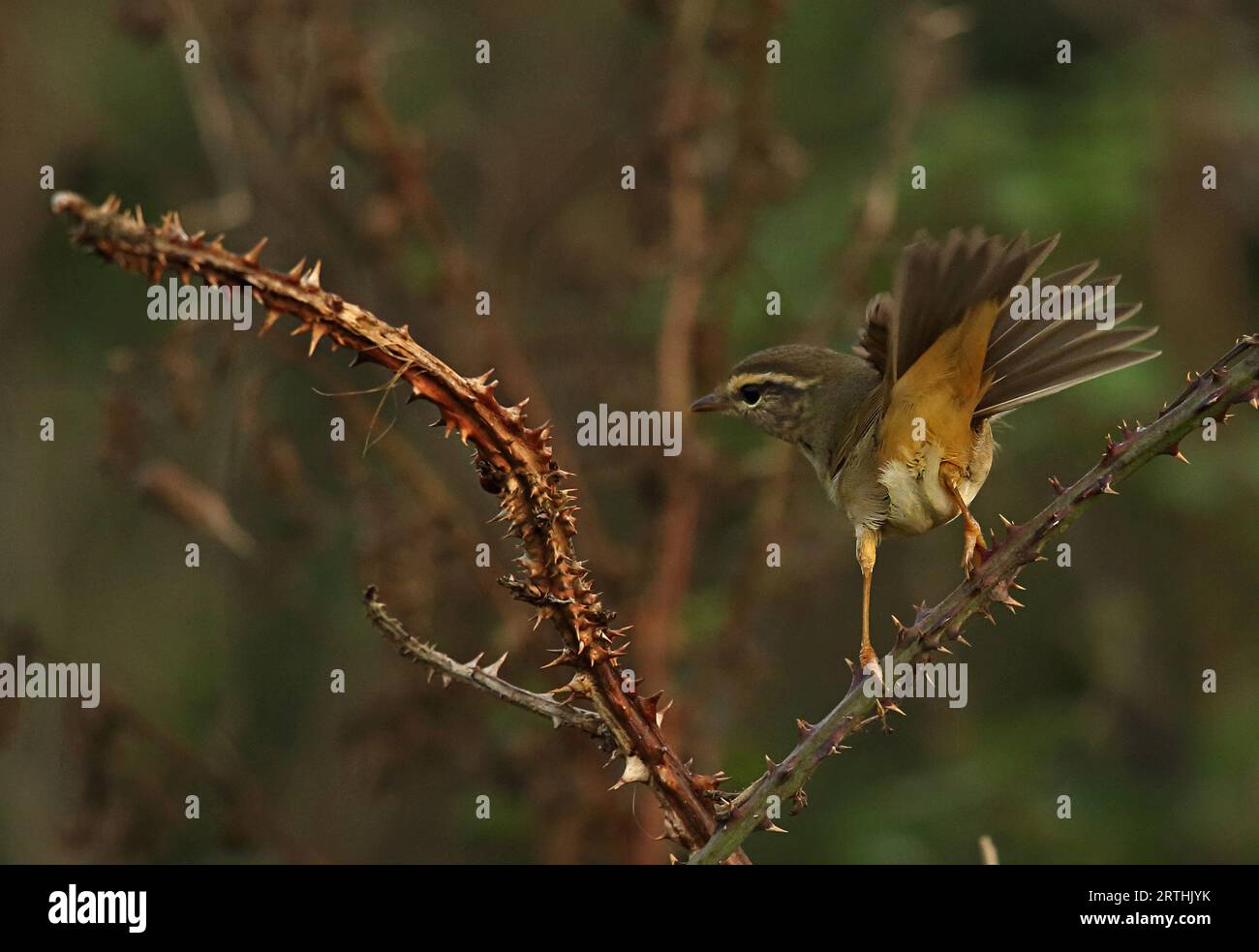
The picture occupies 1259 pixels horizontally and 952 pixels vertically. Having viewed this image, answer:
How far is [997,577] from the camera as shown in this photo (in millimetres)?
2529

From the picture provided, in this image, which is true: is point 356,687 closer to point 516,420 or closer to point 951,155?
point 951,155

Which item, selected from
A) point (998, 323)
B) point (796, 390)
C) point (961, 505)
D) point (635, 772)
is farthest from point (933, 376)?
point (635, 772)

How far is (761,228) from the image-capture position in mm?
7688

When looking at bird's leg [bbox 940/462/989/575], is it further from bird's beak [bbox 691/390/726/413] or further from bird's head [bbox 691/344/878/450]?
bird's beak [bbox 691/390/726/413]

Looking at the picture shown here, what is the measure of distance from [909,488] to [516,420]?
1836 mm

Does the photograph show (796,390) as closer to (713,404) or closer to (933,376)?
(713,404)

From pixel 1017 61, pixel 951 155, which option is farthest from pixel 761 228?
pixel 1017 61

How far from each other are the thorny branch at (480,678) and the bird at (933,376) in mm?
1110

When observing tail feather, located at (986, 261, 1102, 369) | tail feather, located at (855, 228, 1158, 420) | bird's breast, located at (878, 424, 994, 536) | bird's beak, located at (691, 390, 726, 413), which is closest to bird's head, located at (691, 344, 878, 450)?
bird's beak, located at (691, 390, 726, 413)

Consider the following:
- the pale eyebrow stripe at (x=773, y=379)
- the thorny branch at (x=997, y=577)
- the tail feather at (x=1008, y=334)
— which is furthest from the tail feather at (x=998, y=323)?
the thorny branch at (x=997, y=577)

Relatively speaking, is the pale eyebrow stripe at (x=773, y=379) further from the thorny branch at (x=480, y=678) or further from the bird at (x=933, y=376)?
the thorny branch at (x=480, y=678)

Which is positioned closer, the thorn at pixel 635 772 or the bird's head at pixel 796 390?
the thorn at pixel 635 772

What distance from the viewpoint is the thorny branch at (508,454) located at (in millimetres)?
2041

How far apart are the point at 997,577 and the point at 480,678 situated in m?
0.88
